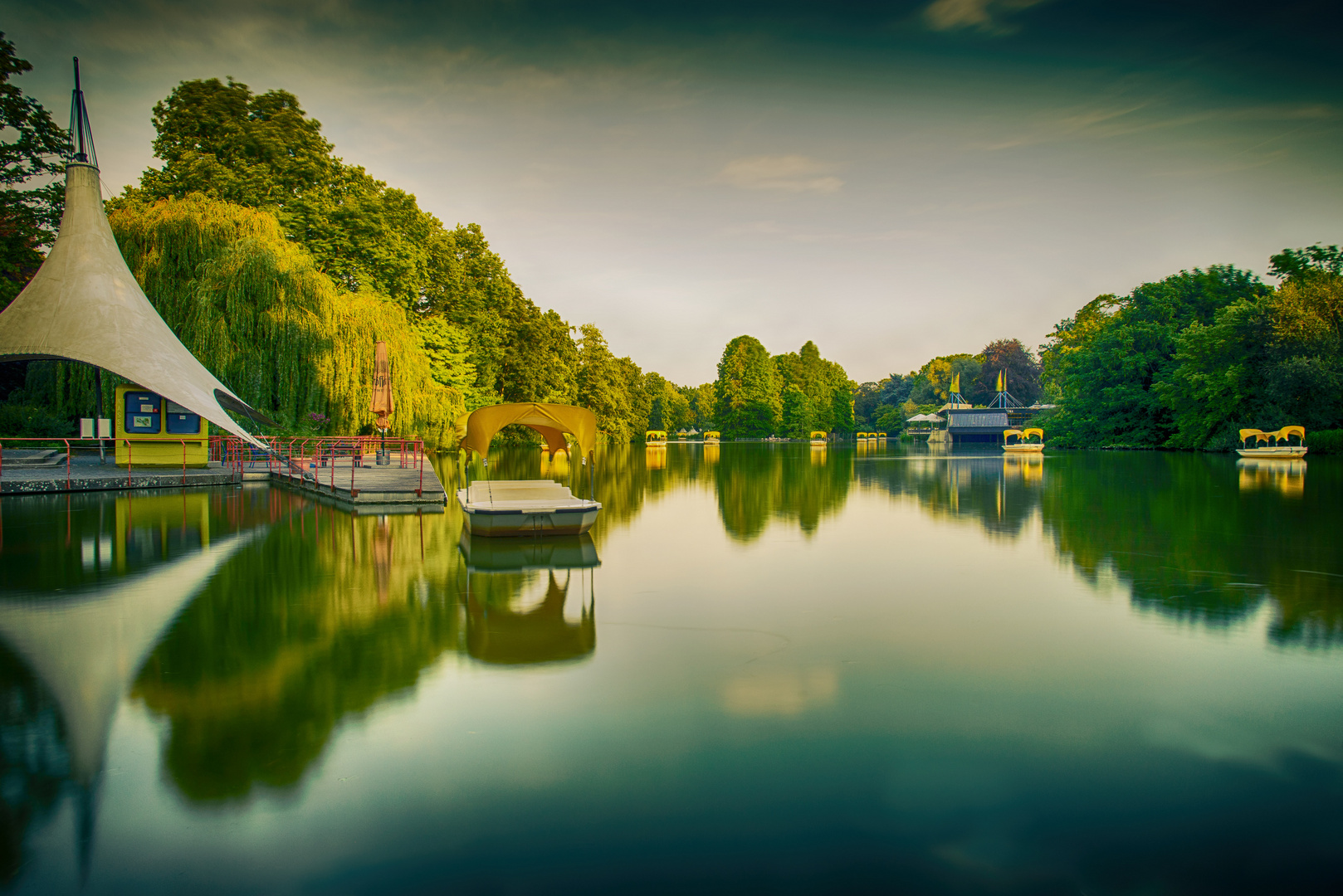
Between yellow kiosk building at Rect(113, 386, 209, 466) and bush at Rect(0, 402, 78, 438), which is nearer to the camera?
yellow kiosk building at Rect(113, 386, 209, 466)

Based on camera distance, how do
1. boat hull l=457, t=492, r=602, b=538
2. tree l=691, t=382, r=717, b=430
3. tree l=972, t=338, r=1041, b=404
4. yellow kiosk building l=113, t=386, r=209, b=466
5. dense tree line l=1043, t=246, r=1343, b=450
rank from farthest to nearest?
1. tree l=691, t=382, r=717, b=430
2. tree l=972, t=338, r=1041, b=404
3. dense tree line l=1043, t=246, r=1343, b=450
4. yellow kiosk building l=113, t=386, r=209, b=466
5. boat hull l=457, t=492, r=602, b=538

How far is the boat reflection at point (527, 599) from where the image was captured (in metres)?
6.13

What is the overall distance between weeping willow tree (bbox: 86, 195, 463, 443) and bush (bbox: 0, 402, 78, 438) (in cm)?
228

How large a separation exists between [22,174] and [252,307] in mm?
14440

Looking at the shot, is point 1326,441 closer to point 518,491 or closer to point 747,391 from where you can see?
point 518,491

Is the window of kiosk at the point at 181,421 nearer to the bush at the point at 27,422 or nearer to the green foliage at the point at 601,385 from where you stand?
the bush at the point at 27,422

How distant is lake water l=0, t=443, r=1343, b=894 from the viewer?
10.4ft

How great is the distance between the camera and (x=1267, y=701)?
5023mm

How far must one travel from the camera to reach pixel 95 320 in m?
18.0

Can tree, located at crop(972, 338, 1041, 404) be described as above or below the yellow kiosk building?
above

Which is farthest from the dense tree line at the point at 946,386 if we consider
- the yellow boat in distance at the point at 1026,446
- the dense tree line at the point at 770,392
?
the yellow boat in distance at the point at 1026,446

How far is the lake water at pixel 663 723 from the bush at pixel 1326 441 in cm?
4014

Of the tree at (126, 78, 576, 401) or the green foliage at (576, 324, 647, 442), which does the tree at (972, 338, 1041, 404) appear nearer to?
the green foliage at (576, 324, 647, 442)

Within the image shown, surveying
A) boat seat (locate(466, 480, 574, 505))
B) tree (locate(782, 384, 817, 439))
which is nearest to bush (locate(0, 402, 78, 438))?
boat seat (locate(466, 480, 574, 505))
